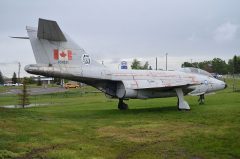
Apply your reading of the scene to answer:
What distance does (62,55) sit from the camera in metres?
19.1

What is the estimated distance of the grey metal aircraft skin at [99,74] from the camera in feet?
60.4

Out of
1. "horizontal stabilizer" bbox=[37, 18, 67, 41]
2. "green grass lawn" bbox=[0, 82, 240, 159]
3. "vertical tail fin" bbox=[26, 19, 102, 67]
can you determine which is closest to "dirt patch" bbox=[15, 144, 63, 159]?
"green grass lawn" bbox=[0, 82, 240, 159]

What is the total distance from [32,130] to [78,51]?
8164mm

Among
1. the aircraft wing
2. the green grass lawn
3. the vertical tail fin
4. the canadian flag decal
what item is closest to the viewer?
the green grass lawn

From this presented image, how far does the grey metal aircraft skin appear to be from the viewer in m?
18.4

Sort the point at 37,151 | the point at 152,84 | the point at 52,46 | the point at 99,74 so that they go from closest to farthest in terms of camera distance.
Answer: the point at 37,151 → the point at 52,46 → the point at 99,74 → the point at 152,84

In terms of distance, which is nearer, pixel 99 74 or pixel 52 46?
pixel 52 46

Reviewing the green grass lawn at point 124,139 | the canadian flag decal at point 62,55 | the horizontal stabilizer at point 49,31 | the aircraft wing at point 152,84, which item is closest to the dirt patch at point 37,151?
the green grass lawn at point 124,139

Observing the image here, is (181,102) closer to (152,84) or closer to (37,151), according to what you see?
(152,84)

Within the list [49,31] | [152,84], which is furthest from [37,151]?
[152,84]

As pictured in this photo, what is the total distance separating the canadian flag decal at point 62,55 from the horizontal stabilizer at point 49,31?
2.19 feet

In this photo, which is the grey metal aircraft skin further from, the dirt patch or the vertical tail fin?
the dirt patch

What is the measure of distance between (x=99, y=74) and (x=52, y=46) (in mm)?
3170

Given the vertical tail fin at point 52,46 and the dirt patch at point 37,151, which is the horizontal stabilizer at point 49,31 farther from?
the dirt patch at point 37,151
